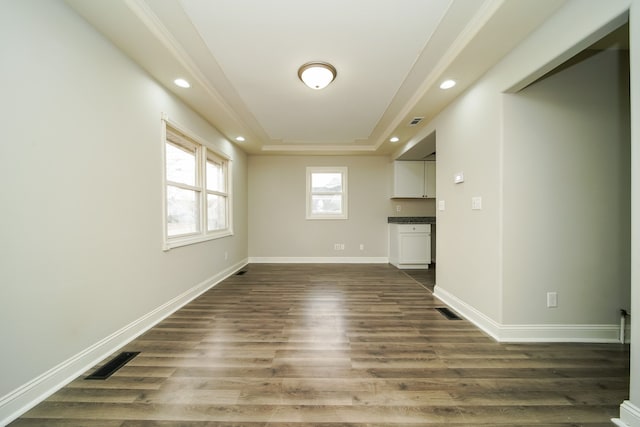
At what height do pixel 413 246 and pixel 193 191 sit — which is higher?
pixel 193 191

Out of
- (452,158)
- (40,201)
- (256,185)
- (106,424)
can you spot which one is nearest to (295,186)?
(256,185)

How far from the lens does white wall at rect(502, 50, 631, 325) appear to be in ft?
6.44

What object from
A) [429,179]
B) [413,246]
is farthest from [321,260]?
[429,179]

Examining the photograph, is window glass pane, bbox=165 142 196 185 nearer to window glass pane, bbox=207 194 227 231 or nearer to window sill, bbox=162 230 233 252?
window glass pane, bbox=207 194 227 231

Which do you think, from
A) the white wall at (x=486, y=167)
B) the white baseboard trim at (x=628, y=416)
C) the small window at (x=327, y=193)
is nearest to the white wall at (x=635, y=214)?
the white baseboard trim at (x=628, y=416)

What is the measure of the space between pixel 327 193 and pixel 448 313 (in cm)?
341

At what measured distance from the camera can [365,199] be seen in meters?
5.41

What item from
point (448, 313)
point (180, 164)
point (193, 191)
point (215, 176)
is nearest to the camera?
point (448, 313)

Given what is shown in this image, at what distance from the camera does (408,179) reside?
16.6 feet

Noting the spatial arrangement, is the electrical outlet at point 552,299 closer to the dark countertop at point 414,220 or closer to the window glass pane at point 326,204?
the dark countertop at point 414,220

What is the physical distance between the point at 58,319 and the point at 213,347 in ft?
3.22

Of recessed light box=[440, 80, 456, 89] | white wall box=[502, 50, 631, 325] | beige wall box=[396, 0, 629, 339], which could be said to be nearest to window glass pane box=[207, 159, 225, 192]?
recessed light box=[440, 80, 456, 89]

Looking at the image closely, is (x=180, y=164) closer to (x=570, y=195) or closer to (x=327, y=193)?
(x=327, y=193)

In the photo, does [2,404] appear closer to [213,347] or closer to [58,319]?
[58,319]
